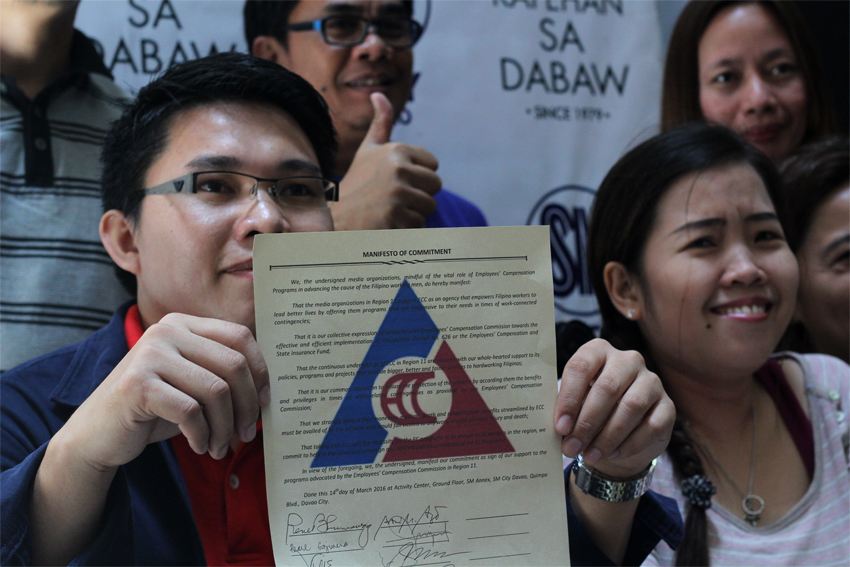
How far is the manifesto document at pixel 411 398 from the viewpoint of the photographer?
880 mm

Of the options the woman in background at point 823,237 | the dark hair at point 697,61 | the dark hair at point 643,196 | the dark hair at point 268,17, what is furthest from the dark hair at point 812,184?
the dark hair at point 268,17

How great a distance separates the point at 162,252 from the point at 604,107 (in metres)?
1.55

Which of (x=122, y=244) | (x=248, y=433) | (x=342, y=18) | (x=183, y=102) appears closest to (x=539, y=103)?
(x=342, y=18)

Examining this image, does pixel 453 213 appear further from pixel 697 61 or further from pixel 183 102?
pixel 697 61

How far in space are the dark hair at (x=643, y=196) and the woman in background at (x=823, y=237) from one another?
1.48 ft

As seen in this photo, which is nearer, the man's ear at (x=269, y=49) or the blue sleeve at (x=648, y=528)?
the blue sleeve at (x=648, y=528)

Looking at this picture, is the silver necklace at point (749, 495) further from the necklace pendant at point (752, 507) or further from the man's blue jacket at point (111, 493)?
the man's blue jacket at point (111, 493)

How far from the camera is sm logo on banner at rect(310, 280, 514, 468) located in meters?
0.89

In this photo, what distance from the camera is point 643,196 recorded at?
152 centimetres

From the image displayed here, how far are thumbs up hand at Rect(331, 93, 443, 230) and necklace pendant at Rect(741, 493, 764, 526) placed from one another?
922 mm

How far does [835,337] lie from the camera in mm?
2018

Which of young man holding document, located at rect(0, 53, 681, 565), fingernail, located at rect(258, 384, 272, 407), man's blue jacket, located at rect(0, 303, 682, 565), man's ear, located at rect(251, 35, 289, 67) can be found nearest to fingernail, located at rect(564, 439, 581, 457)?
young man holding document, located at rect(0, 53, 681, 565)

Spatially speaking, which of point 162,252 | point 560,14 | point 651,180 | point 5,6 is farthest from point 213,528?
point 560,14
